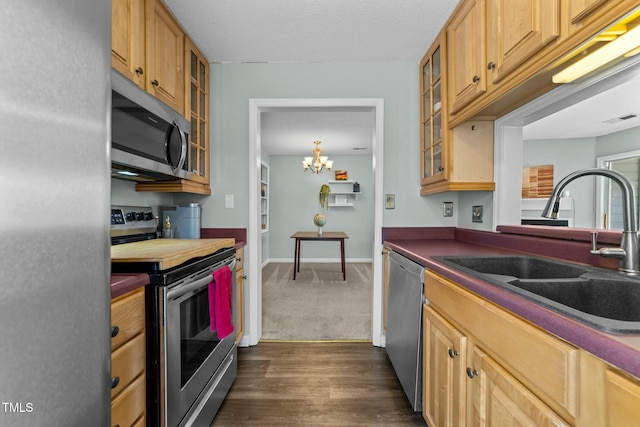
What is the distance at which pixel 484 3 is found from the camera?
1517mm

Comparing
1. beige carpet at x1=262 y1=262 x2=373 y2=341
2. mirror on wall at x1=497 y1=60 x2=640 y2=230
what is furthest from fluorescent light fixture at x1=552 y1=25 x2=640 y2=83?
beige carpet at x1=262 y1=262 x2=373 y2=341

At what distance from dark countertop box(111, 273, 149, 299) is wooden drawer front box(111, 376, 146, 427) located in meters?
0.33

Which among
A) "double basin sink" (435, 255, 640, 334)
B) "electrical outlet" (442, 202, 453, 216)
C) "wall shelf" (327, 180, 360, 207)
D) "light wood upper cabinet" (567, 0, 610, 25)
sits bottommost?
"double basin sink" (435, 255, 640, 334)

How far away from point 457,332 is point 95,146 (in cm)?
123

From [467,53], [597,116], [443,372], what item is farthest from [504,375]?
[467,53]

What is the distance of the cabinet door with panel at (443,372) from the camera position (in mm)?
1101

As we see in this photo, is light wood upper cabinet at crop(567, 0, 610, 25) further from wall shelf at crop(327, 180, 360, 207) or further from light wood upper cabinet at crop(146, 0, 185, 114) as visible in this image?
wall shelf at crop(327, 180, 360, 207)

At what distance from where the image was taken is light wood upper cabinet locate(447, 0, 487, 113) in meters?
1.55

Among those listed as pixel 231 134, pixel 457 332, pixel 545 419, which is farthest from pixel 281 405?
pixel 231 134

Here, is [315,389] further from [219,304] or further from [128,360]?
[128,360]

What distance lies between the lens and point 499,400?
0.86m

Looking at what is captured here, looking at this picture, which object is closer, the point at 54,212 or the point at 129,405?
the point at 54,212

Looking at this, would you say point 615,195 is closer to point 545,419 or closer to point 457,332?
point 457,332

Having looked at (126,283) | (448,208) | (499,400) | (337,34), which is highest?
(337,34)
